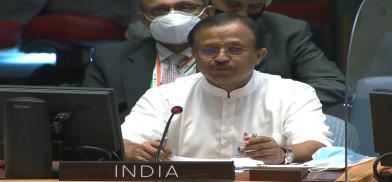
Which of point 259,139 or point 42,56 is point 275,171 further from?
point 42,56

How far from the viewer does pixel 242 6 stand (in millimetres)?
3865

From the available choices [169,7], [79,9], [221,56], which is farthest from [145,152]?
[79,9]

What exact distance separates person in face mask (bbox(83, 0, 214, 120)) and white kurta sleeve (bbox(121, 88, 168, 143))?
1.40ft

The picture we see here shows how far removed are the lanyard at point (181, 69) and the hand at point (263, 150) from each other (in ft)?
3.22

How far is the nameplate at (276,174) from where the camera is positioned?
8.25 ft

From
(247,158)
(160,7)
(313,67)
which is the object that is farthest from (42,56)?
(247,158)

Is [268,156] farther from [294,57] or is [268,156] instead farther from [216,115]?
[294,57]

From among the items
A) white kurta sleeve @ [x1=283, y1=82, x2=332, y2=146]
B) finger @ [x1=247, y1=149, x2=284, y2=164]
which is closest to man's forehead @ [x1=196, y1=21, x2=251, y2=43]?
white kurta sleeve @ [x1=283, y1=82, x2=332, y2=146]

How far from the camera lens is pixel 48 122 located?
8.44 ft

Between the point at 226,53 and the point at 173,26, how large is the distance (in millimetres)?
599

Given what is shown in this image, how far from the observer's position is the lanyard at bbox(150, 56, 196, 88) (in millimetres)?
3768

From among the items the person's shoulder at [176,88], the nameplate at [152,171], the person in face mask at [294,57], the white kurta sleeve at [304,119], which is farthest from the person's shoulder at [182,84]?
the nameplate at [152,171]

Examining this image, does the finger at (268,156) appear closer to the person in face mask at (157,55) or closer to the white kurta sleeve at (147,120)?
the white kurta sleeve at (147,120)

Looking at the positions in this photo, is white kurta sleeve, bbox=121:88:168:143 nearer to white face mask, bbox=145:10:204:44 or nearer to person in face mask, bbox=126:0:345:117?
white face mask, bbox=145:10:204:44
